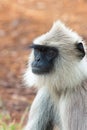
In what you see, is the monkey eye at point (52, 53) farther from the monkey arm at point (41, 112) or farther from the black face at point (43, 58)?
the monkey arm at point (41, 112)

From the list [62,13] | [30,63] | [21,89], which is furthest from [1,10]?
[30,63]

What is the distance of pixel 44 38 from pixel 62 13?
639 cm

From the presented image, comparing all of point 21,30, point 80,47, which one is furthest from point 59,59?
point 21,30

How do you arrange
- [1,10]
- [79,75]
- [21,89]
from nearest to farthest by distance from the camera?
[79,75] → [21,89] → [1,10]

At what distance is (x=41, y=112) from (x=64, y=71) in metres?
0.68

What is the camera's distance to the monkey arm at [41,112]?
766 cm

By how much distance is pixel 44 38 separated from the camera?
23.8 feet

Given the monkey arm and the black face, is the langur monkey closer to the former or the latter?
the black face

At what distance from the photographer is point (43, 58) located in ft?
23.9

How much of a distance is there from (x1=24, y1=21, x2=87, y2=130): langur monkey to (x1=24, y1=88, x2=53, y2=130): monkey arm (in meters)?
0.26

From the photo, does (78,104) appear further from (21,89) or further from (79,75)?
(21,89)

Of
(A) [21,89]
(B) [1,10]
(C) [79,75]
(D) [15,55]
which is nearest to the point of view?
(C) [79,75]

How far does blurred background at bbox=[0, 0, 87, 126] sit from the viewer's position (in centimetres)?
1071

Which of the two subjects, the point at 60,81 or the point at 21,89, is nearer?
the point at 60,81
